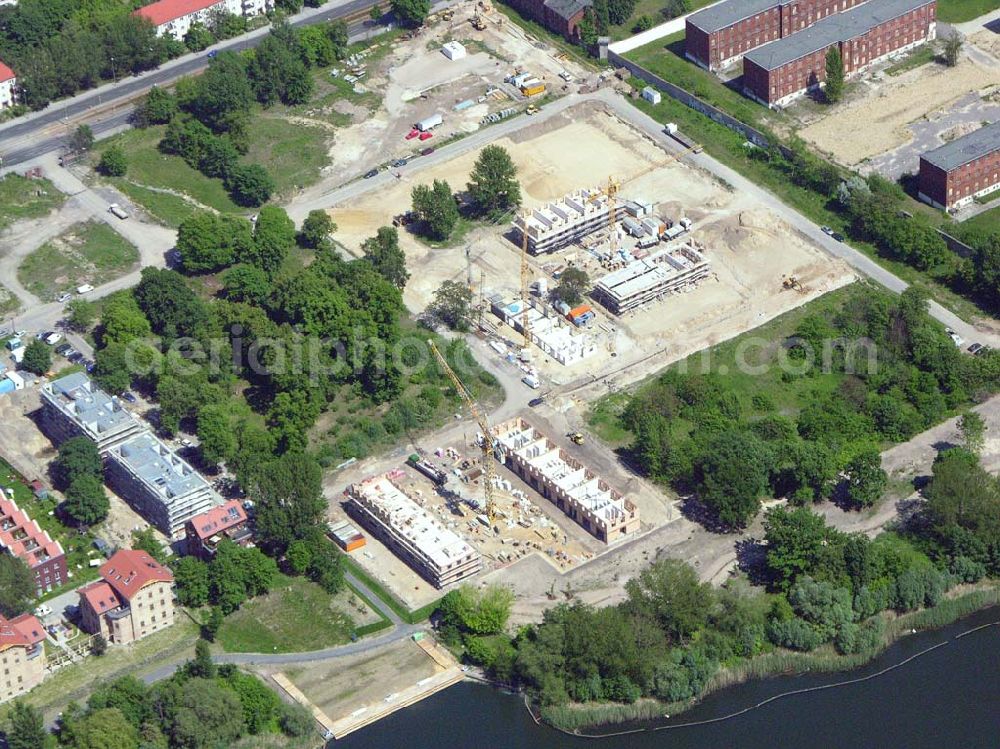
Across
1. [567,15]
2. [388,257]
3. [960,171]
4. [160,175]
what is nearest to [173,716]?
[388,257]

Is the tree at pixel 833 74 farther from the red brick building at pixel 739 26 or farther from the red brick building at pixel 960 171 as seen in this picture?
the red brick building at pixel 960 171

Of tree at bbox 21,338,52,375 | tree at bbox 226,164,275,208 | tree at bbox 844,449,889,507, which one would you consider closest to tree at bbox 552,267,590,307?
tree at bbox 226,164,275,208

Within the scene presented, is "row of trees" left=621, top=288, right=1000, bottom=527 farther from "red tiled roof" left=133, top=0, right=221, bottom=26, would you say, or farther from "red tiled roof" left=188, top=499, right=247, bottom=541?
"red tiled roof" left=133, top=0, right=221, bottom=26

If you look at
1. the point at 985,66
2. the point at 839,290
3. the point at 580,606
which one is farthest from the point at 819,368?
the point at 985,66

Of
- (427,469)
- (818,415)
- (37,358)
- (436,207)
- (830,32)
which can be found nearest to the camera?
(427,469)

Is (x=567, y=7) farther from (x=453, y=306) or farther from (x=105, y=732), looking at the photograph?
(x=105, y=732)

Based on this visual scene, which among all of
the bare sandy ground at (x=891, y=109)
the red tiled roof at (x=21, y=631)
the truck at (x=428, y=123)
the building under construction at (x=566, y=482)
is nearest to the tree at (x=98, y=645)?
the red tiled roof at (x=21, y=631)

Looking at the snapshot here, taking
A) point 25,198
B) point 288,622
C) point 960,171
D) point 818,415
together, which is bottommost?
point 818,415
